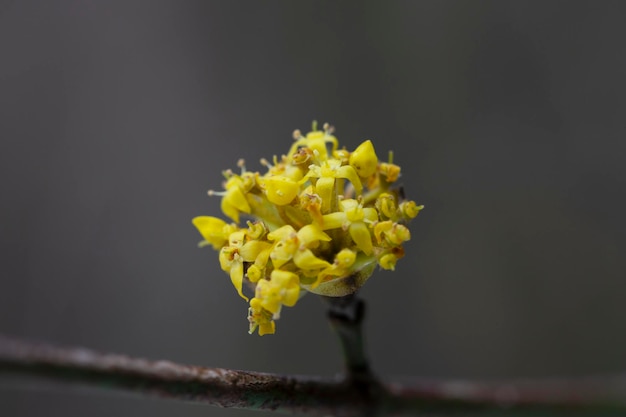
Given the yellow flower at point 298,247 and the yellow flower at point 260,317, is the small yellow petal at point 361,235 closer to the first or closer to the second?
the yellow flower at point 298,247

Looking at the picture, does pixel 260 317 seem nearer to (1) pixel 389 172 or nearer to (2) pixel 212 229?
(2) pixel 212 229

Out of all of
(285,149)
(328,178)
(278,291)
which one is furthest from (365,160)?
(285,149)

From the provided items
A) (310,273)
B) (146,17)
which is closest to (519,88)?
(146,17)

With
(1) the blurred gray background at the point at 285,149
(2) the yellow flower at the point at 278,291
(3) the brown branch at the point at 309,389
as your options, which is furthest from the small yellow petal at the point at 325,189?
(1) the blurred gray background at the point at 285,149

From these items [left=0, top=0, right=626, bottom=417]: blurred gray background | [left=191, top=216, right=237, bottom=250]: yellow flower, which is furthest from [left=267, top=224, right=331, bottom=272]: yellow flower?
[left=0, top=0, right=626, bottom=417]: blurred gray background

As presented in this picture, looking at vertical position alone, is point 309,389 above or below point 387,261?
below

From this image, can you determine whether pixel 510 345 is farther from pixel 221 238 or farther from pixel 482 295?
pixel 221 238
